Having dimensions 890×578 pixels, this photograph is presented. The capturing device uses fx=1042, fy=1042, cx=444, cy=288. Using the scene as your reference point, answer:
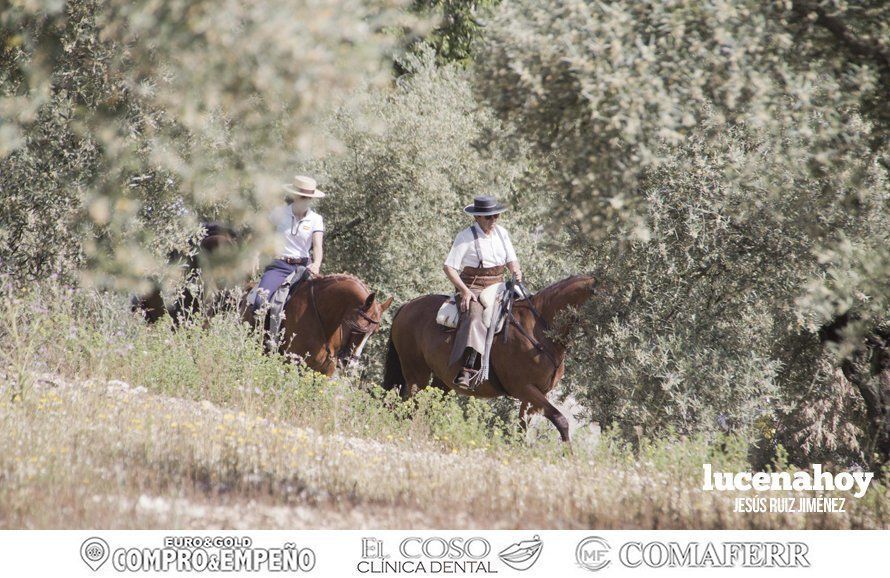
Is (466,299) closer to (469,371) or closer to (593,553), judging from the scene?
(469,371)

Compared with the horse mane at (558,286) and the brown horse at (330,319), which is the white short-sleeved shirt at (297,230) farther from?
the horse mane at (558,286)

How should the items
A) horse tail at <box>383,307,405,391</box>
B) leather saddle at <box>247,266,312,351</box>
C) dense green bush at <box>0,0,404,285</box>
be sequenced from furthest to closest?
1. horse tail at <box>383,307,405,391</box>
2. leather saddle at <box>247,266,312,351</box>
3. dense green bush at <box>0,0,404,285</box>

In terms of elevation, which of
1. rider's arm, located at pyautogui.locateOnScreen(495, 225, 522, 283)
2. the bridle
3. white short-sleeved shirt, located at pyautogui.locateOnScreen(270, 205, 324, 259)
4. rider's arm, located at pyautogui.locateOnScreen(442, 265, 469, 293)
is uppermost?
white short-sleeved shirt, located at pyautogui.locateOnScreen(270, 205, 324, 259)

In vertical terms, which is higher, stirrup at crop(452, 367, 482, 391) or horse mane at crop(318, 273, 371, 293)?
horse mane at crop(318, 273, 371, 293)

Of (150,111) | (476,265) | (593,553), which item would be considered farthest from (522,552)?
(476,265)

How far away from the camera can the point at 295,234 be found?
15.1 m

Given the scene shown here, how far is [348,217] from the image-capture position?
746 inches

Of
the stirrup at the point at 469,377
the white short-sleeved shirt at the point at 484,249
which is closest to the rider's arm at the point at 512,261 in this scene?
the white short-sleeved shirt at the point at 484,249

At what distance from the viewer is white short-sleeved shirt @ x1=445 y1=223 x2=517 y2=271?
13.5 metres

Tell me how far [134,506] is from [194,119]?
104 inches

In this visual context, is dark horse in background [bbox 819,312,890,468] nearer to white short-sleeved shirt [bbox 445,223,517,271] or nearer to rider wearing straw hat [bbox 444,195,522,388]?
rider wearing straw hat [bbox 444,195,522,388]

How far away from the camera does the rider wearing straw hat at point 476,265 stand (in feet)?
44.0

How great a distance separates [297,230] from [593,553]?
9052mm

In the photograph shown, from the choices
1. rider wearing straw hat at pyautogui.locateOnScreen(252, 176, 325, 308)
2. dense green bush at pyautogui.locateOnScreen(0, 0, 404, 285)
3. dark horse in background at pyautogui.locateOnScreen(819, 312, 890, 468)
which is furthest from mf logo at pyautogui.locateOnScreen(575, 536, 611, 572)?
rider wearing straw hat at pyautogui.locateOnScreen(252, 176, 325, 308)
